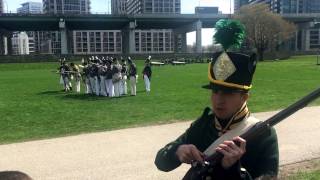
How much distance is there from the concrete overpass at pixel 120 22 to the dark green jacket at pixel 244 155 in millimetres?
103619

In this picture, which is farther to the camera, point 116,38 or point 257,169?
point 116,38

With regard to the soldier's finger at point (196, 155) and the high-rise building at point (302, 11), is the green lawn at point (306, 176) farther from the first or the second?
the high-rise building at point (302, 11)

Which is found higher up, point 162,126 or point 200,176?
point 200,176

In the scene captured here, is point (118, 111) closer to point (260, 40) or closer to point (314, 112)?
point (314, 112)

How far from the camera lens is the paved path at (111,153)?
8.36 meters

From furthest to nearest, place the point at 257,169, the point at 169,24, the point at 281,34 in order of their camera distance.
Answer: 1. the point at 169,24
2. the point at 281,34
3. the point at 257,169

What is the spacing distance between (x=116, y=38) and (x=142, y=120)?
184 meters

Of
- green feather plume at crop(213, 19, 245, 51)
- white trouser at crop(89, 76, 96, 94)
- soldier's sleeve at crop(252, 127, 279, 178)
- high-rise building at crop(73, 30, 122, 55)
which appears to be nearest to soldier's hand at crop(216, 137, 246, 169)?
soldier's sleeve at crop(252, 127, 279, 178)

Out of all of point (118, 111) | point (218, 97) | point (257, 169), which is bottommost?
point (118, 111)

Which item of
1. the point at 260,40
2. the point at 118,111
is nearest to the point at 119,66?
the point at 118,111

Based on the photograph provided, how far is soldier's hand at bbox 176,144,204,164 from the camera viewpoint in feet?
8.42

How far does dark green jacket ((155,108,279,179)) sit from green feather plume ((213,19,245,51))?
0.45 meters

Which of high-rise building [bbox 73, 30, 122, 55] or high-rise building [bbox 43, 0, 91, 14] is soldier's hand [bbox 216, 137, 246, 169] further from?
high-rise building [bbox 73, 30, 122, 55]

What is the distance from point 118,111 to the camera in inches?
672
